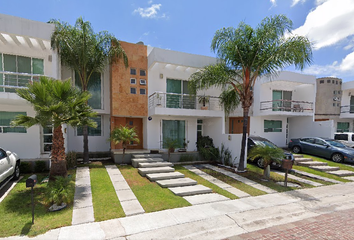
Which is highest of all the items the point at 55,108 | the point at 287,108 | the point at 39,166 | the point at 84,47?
the point at 84,47

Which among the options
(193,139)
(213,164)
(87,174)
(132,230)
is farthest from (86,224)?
(193,139)

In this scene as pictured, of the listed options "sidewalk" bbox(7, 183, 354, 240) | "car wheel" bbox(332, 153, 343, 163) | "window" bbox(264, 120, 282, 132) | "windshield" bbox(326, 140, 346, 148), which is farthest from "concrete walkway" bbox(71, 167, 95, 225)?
"windshield" bbox(326, 140, 346, 148)

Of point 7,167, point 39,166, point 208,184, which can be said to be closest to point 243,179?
point 208,184

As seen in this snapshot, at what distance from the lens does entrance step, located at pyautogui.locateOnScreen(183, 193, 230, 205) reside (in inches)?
235

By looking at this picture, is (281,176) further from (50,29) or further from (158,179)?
(50,29)

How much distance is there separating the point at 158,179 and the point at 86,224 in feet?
12.3

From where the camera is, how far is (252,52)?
891cm

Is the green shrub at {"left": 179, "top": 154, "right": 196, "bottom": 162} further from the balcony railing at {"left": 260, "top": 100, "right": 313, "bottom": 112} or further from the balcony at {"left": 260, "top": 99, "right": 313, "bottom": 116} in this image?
the balcony railing at {"left": 260, "top": 100, "right": 313, "bottom": 112}

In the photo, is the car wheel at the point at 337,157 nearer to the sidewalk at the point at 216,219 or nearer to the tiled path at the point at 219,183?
the sidewalk at the point at 216,219

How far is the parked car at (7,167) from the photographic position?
6.46m

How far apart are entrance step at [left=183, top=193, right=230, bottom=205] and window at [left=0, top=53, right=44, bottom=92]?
9377mm

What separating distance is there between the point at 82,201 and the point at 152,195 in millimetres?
2145

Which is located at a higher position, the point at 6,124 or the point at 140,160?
the point at 6,124

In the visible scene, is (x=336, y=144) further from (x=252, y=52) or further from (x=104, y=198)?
(x=104, y=198)
